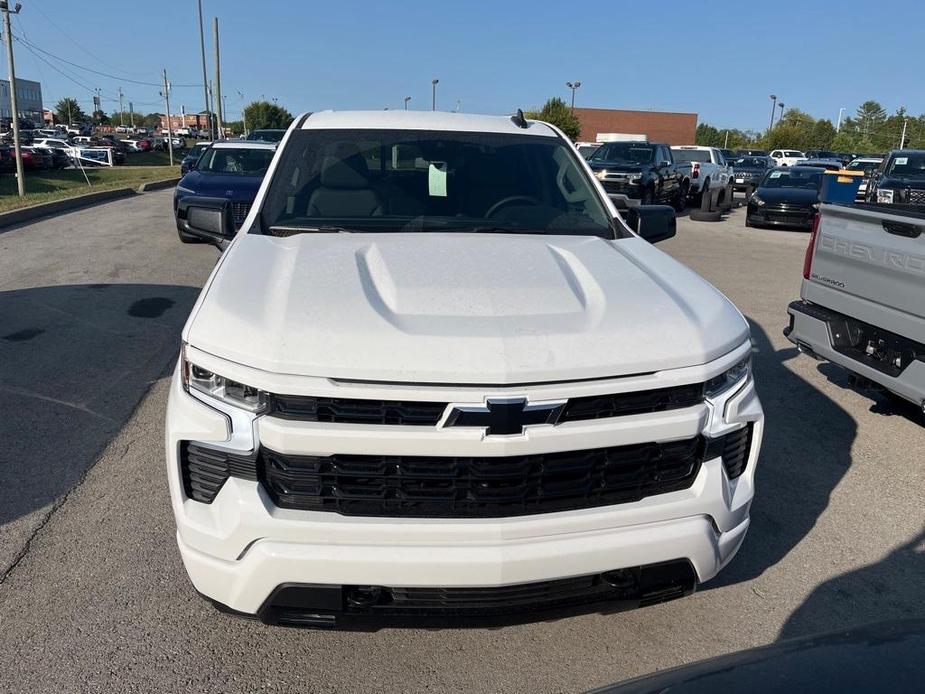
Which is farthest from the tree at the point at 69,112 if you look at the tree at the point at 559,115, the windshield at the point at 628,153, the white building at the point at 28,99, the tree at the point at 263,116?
the windshield at the point at 628,153

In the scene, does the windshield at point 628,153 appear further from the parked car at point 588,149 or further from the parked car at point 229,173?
the parked car at point 229,173

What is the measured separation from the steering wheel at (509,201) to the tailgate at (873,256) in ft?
7.50

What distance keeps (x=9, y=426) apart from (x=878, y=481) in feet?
17.1

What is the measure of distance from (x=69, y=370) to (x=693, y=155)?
78.7 feet

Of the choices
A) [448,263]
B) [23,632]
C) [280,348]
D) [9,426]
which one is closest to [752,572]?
[448,263]

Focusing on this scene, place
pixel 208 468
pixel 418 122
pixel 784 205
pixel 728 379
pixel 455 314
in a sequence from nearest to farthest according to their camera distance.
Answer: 1. pixel 208 468
2. pixel 455 314
3. pixel 728 379
4. pixel 418 122
5. pixel 784 205

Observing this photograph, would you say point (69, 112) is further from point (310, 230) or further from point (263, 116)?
point (310, 230)

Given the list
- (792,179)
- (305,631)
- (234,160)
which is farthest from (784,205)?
(305,631)

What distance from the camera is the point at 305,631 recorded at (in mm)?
2914

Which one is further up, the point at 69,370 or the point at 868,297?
the point at 868,297

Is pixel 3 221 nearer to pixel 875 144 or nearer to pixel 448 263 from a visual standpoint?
pixel 448 263

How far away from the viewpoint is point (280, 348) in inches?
91.7

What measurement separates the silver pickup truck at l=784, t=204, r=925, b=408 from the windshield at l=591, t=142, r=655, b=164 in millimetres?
15102

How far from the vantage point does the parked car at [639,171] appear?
18.9 meters
